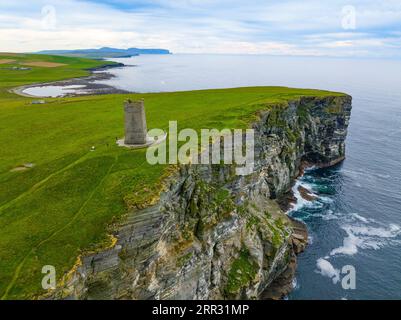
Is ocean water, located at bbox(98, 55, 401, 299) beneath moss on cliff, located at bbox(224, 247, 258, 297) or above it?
beneath

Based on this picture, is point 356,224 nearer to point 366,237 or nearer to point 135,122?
point 366,237

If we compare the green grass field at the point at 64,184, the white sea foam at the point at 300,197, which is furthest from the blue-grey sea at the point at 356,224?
the green grass field at the point at 64,184

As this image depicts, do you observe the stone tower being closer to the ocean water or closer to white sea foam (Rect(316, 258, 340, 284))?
the ocean water

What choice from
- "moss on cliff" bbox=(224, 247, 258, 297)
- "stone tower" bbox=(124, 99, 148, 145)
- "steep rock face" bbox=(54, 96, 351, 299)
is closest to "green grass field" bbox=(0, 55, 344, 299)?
"steep rock face" bbox=(54, 96, 351, 299)

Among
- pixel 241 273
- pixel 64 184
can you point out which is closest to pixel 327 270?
pixel 241 273

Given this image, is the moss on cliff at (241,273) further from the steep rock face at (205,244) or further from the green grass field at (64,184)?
the green grass field at (64,184)
